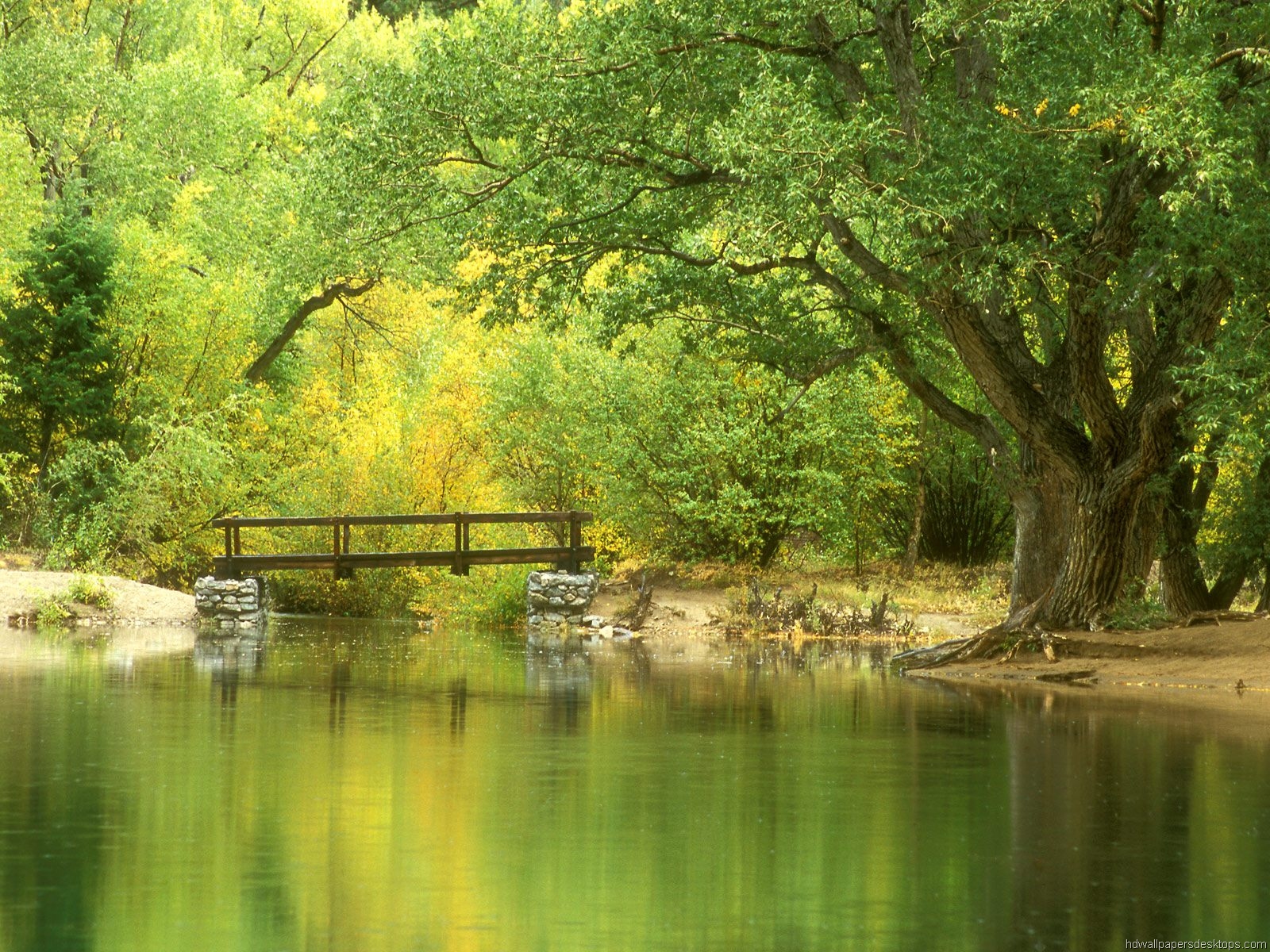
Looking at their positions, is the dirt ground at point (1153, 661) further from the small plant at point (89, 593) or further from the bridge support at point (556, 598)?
the small plant at point (89, 593)

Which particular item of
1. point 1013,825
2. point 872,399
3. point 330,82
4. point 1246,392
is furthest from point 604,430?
point 330,82

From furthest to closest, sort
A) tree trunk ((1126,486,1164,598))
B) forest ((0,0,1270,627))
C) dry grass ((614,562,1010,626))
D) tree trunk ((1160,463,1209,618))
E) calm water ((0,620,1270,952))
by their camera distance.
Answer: dry grass ((614,562,1010,626)), tree trunk ((1160,463,1209,618)), tree trunk ((1126,486,1164,598)), forest ((0,0,1270,627)), calm water ((0,620,1270,952))

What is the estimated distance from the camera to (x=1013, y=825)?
962 centimetres

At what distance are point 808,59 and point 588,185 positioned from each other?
3.23 metres

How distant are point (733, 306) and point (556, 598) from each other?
7.28 m

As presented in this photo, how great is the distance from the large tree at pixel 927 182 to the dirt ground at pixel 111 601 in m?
10.2

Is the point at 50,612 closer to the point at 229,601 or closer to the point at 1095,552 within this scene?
the point at 229,601

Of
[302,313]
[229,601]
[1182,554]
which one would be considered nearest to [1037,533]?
[1182,554]

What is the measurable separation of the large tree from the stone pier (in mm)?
8491

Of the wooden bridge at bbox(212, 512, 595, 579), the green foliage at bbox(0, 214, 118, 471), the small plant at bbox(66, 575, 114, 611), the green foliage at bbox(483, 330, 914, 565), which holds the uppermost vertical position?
the green foliage at bbox(0, 214, 118, 471)

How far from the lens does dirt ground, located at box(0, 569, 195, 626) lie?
2861 centimetres

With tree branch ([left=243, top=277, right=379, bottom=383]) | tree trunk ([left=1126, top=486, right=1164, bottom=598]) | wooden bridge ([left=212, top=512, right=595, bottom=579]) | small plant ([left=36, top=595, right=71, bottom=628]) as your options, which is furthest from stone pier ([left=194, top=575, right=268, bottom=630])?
tree trunk ([left=1126, top=486, right=1164, bottom=598])

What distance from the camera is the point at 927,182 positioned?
1725 cm

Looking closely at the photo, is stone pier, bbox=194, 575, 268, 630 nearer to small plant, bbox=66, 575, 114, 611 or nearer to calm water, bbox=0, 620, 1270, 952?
small plant, bbox=66, 575, 114, 611
